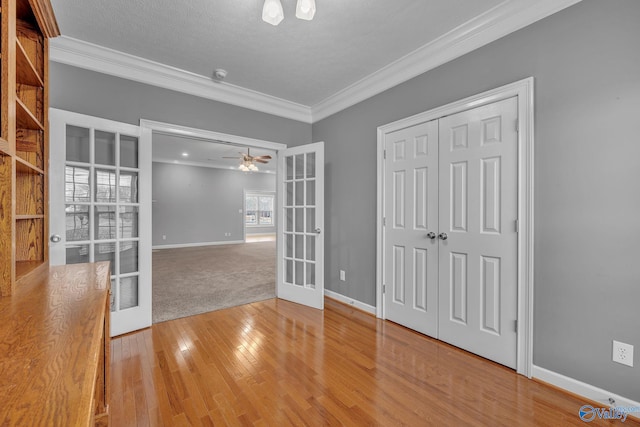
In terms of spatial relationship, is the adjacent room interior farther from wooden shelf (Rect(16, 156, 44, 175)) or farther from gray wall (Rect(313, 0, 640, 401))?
gray wall (Rect(313, 0, 640, 401))

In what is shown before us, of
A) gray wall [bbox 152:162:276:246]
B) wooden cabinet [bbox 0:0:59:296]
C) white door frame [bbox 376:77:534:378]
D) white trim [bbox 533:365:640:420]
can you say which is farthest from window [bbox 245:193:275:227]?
white trim [bbox 533:365:640:420]

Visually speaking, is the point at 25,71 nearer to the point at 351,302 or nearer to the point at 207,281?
the point at 351,302

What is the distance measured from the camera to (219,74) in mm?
2887

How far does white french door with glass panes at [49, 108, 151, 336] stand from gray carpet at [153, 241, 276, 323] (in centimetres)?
45

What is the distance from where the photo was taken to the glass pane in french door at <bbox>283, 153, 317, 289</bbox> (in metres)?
3.48

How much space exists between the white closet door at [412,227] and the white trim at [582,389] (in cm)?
79

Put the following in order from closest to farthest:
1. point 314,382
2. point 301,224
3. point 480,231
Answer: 1. point 314,382
2. point 480,231
3. point 301,224

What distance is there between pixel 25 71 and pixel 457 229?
10.1 ft

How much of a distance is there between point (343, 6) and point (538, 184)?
1.87m

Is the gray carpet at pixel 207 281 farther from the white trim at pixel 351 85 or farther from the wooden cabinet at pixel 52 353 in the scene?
the white trim at pixel 351 85

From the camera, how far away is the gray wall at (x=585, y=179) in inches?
62.3

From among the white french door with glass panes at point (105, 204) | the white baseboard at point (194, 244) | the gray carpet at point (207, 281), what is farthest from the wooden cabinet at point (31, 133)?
the white baseboard at point (194, 244)

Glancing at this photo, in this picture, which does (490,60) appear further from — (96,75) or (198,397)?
(96,75)

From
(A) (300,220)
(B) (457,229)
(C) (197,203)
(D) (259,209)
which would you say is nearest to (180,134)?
(A) (300,220)
